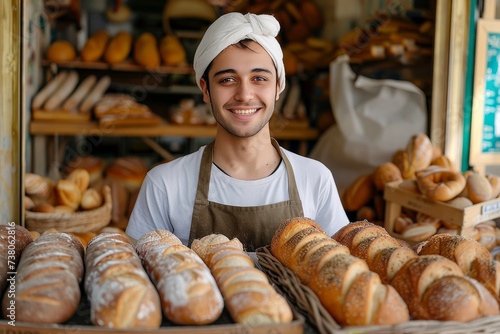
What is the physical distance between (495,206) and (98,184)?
271cm

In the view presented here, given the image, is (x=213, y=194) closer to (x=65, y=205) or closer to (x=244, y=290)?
(x=244, y=290)

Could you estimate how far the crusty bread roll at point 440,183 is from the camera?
2.70 metres

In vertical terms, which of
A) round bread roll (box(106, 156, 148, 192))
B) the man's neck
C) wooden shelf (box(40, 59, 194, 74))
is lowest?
round bread roll (box(106, 156, 148, 192))

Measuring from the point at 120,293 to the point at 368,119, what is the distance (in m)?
2.93

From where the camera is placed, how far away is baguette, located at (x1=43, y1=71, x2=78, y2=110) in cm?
422

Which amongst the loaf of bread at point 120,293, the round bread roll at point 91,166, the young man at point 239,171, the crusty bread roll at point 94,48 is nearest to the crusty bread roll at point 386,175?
the young man at point 239,171

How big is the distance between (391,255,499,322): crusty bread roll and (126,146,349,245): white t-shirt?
33.5 inches

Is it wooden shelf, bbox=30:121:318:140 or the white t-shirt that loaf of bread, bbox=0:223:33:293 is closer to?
the white t-shirt

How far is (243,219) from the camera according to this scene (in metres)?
1.98

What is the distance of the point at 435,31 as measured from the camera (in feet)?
11.7

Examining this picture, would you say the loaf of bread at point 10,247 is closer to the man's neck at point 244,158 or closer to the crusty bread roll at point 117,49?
the man's neck at point 244,158

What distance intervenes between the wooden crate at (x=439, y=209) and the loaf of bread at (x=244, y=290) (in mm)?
1626

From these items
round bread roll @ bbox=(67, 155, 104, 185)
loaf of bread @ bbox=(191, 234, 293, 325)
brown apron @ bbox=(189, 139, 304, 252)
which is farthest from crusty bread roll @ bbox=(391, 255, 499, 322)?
round bread roll @ bbox=(67, 155, 104, 185)

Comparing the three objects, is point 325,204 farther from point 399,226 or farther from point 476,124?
point 476,124
